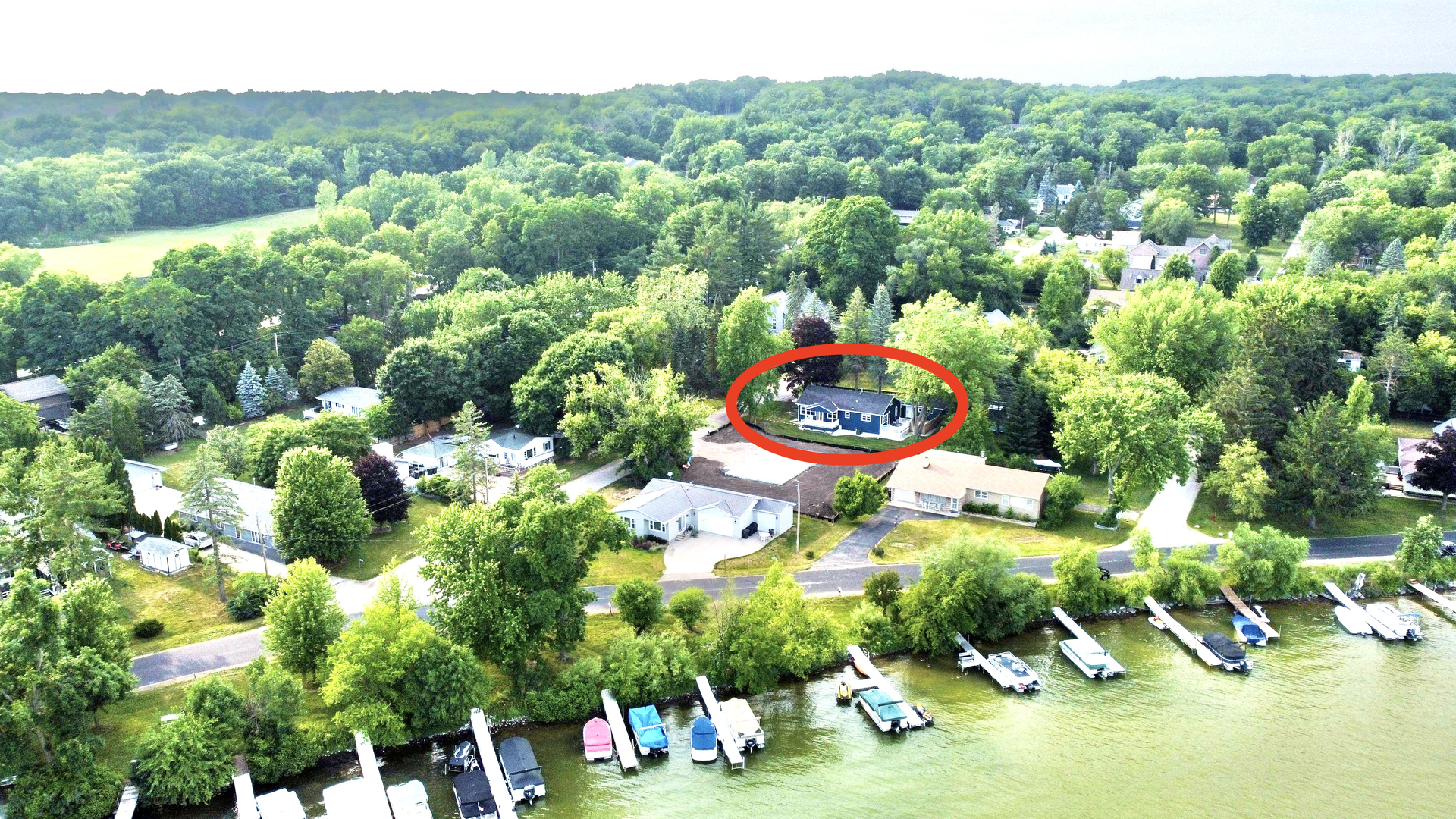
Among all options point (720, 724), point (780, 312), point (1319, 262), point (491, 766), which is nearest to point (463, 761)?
point (491, 766)

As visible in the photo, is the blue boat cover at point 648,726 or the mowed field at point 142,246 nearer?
the blue boat cover at point 648,726

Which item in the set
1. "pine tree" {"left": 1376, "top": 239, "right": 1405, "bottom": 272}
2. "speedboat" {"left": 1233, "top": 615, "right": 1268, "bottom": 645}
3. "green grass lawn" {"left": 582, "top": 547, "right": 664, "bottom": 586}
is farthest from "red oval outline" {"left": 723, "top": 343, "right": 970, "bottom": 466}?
"pine tree" {"left": 1376, "top": 239, "right": 1405, "bottom": 272}

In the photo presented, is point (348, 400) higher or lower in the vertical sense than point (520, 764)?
higher

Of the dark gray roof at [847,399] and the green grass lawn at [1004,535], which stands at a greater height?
the dark gray roof at [847,399]

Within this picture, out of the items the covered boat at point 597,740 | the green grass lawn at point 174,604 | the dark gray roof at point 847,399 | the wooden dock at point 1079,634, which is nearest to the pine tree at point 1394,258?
the dark gray roof at point 847,399

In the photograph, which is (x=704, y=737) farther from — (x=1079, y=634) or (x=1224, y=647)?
(x=1224, y=647)

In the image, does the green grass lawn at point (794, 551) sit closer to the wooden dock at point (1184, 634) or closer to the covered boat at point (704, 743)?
the covered boat at point (704, 743)
